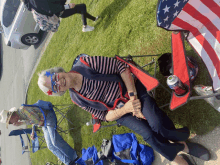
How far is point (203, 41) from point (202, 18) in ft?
0.86

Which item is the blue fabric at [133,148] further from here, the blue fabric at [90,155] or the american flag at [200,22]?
the american flag at [200,22]

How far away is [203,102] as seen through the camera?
239 centimetres

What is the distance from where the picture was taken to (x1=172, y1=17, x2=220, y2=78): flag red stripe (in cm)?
179

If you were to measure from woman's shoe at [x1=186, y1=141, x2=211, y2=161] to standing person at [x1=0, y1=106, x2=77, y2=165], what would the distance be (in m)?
3.03

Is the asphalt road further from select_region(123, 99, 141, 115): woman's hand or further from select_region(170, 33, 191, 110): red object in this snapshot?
select_region(170, 33, 191, 110): red object

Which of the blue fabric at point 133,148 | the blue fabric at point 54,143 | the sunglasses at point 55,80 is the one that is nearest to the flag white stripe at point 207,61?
the blue fabric at point 133,148

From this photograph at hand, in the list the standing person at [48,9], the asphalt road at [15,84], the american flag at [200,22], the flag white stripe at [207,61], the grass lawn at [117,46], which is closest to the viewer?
the american flag at [200,22]

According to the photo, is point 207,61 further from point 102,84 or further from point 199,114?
point 102,84

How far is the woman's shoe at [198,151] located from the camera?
2203 mm

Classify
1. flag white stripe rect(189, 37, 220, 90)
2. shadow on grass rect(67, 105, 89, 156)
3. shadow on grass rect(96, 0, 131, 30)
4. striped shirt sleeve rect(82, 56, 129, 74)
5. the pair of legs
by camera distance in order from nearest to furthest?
flag white stripe rect(189, 37, 220, 90), striped shirt sleeve rect(82, 56, 129, 74), shadow on grass rect(96, 0, 131, 30), the pair of legs, shadow on grass rect(67, 105, 89, 156)

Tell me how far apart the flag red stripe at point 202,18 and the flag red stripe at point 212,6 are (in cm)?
10

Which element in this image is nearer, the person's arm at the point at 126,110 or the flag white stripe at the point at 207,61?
the flag white stripe at the point at 207,61

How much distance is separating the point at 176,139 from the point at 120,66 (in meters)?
1.19

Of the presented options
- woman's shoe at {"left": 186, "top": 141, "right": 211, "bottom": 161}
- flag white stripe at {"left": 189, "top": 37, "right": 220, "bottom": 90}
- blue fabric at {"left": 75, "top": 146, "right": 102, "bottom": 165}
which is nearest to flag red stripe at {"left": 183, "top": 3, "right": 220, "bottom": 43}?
flag white stripe at {"left": 189, "top": 37, "right": 220, "bottom": 90}
